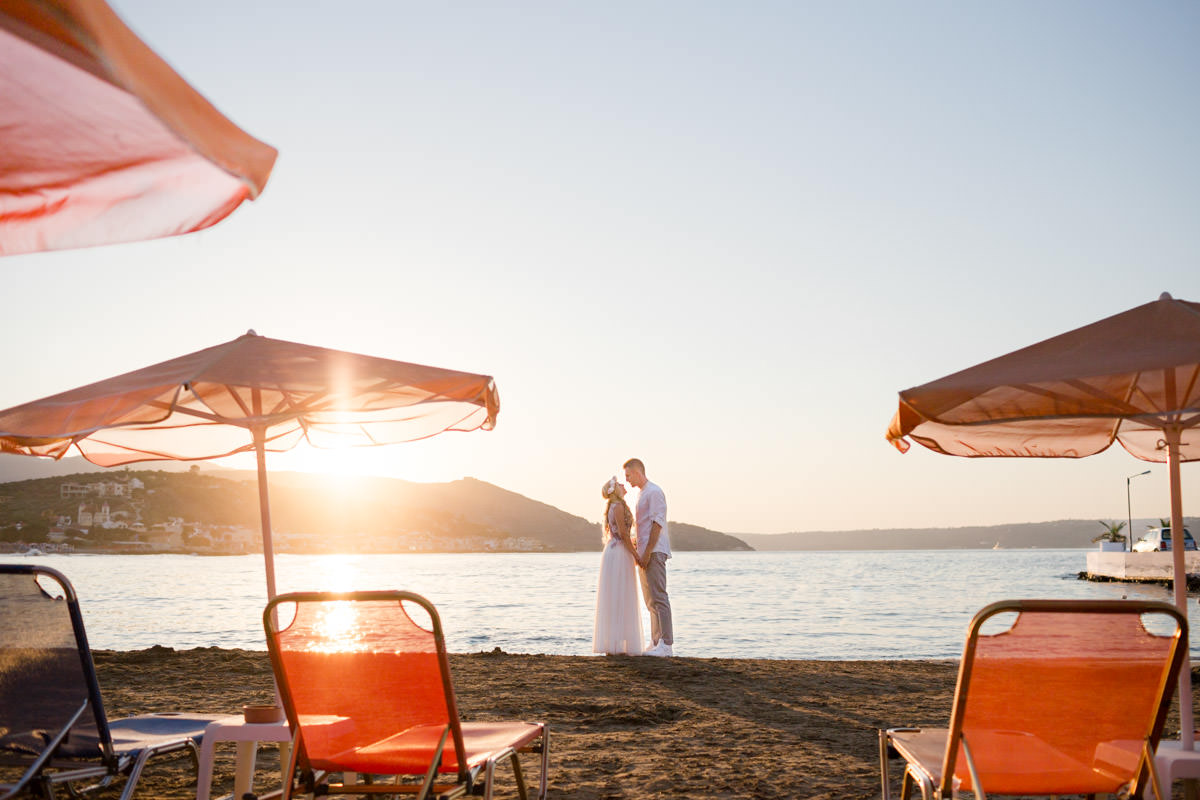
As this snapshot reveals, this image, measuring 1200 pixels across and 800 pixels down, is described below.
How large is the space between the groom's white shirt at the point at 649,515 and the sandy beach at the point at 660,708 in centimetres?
117

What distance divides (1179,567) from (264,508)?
3990mm

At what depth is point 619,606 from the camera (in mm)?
10258

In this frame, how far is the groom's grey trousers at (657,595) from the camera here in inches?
407

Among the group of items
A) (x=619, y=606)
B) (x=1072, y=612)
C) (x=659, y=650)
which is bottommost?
(x=659, y=650)

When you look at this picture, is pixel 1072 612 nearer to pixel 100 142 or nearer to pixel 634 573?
pixel 100 142

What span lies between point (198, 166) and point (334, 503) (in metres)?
84.8

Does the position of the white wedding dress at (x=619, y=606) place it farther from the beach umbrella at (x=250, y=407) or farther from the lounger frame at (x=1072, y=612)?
the lounger frame at (x=1072, y=612)

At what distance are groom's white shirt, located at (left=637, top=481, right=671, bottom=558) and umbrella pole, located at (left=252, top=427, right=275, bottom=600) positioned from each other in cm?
586

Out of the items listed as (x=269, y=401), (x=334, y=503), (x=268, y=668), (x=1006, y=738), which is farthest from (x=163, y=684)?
(x=334, y=503)

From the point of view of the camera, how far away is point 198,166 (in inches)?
84.8

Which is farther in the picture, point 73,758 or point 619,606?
point 619,606

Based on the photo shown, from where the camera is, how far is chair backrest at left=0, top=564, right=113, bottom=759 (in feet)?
11.2

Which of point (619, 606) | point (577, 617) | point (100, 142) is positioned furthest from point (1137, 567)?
point (100, 142)

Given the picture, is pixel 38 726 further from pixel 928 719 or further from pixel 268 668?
pixel 268 668
